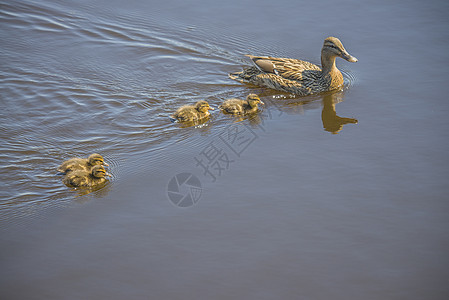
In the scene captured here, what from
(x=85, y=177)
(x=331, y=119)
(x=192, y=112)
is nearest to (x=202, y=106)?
(x=192, y=112)

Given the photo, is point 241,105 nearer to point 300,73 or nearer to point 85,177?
point 300,73

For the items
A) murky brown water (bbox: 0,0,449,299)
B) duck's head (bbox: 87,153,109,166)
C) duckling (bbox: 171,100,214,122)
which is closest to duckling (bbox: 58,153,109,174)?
duck's head (bbox: 87,153,109,166)

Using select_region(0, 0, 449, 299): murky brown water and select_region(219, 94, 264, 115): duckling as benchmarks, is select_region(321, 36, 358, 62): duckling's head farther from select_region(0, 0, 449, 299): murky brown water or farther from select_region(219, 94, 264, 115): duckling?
select_region(219, 94, 264, 115): duckling

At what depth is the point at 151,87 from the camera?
228 inches

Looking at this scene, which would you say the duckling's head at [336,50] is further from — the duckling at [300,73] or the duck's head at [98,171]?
the duck's head at [98,171]

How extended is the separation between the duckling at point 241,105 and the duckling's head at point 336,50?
105 centimetres

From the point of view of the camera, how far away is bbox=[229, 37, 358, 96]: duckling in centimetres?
577

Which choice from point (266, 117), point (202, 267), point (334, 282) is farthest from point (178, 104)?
point (334, 282)

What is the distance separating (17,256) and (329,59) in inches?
150

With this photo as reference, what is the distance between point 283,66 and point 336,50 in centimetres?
61

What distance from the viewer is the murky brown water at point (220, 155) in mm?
3441

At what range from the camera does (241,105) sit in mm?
5355

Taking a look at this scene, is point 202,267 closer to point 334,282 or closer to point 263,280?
point 263,280

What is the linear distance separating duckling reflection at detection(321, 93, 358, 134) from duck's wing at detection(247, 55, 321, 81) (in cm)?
48
